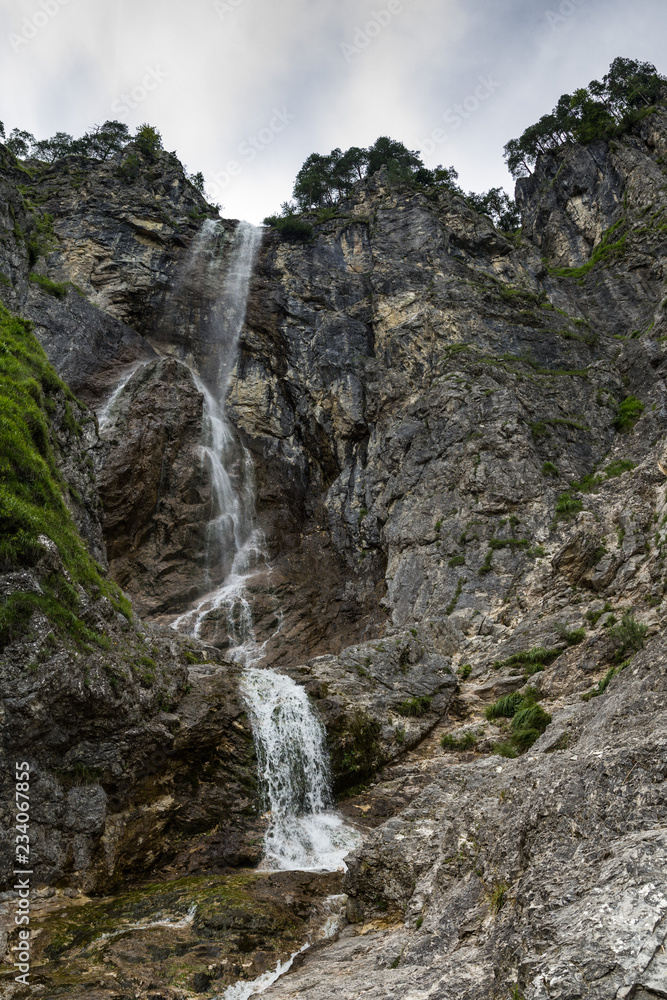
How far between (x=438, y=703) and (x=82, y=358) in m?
28.1

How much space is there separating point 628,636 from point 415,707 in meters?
7.05

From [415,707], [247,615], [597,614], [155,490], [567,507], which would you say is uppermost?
[155,490]

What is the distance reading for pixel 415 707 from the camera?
18156mm

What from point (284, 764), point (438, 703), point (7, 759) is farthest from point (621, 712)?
point (438, 703)

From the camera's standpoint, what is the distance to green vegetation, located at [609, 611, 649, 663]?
1302cm

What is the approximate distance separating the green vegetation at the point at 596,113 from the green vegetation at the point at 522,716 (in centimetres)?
4530

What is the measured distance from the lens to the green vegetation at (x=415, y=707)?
18.0 m

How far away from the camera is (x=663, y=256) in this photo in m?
36.6

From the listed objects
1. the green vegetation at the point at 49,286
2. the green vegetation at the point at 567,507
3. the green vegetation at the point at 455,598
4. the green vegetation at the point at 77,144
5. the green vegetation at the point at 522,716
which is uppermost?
the green vegetation at the point at 77,144

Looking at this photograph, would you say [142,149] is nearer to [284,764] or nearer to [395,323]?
[395,323]

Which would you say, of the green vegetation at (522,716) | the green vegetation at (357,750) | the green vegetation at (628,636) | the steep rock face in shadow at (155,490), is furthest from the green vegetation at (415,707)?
the steep rock face in shadow at (155,490)

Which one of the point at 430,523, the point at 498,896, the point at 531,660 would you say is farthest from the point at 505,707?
the point at 498,896

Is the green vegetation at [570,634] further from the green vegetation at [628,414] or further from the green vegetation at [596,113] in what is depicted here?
the green vegetation at [596,113]

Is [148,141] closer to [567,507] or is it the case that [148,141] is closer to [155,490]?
[155,490]
